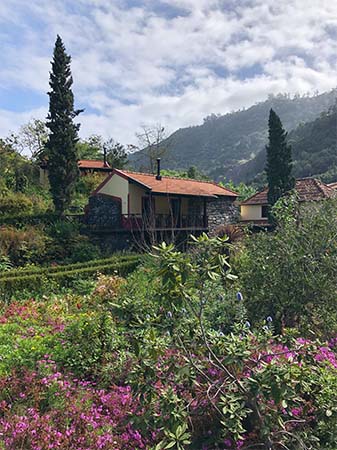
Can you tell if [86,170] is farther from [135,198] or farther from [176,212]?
[176,212]

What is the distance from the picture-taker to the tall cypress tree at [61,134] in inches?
806

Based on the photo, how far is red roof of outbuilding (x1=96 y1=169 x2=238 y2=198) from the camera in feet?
60.5

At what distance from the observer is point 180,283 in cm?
291

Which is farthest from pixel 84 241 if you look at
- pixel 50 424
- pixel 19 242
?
pixel 50 424

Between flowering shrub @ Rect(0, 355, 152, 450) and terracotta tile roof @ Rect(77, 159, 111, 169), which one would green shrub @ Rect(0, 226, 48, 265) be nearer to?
flowering shrub @ Rect(0, 355, 152, 450)

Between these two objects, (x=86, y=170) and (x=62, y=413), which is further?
(x=86, y=170)

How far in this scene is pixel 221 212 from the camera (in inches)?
880

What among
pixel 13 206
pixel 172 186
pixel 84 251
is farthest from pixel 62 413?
pixel 13 206

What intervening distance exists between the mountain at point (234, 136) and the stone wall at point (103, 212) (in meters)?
41.8

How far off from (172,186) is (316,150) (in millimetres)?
32592

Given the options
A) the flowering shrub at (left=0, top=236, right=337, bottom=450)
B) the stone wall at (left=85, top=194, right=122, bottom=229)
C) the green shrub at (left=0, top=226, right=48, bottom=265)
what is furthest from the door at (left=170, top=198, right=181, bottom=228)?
the flowering shrub at (left=0, top=236, right=337, bottom=450)

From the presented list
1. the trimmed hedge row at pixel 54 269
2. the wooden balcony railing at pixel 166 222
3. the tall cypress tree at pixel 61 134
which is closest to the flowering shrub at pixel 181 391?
the trimmed hedge row at pixel 54 269

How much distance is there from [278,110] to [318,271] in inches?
4504

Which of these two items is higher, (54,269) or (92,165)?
(92,165)
